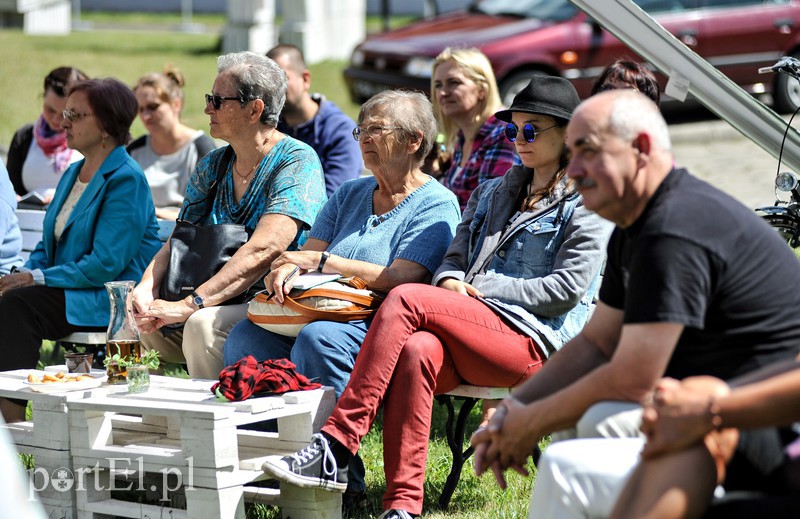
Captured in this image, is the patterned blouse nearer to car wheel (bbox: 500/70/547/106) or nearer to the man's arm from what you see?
the man's arm

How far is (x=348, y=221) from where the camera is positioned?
4.60 meters

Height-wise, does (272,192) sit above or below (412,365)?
above

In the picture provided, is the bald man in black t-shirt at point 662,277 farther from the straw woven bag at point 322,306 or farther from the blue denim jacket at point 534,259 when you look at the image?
the straw woven bag at point 322,306

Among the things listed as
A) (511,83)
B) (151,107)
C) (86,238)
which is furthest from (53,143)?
(511,83)

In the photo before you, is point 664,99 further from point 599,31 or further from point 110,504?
point 110,504

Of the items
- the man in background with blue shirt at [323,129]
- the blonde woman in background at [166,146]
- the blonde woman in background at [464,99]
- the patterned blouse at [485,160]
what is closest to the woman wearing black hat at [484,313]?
the patterned blouse at [485,160]

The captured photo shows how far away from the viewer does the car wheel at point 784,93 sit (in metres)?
11.7

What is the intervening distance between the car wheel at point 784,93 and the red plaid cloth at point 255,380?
9.09 meters

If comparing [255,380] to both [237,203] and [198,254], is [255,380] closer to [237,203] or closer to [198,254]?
[198,254]

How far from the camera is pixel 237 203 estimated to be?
16.1 feet

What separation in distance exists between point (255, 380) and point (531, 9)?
376 inches

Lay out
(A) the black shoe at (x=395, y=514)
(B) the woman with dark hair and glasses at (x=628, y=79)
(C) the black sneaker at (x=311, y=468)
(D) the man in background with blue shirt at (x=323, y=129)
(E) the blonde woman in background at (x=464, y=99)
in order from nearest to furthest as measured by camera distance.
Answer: (C) the black sneaker at (x=311, y=468) → (A) the black shoe at (x=395, y=514) → (B) the woman with dark hair and glasses at (x=628, y=79) → (E) the blonde woman in background at (x=464, y=99) → (D) the man in background with blue shirt at (x=323, y=129)

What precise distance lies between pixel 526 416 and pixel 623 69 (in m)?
2.43

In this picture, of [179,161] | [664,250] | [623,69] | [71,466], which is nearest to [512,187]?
[623,69]
